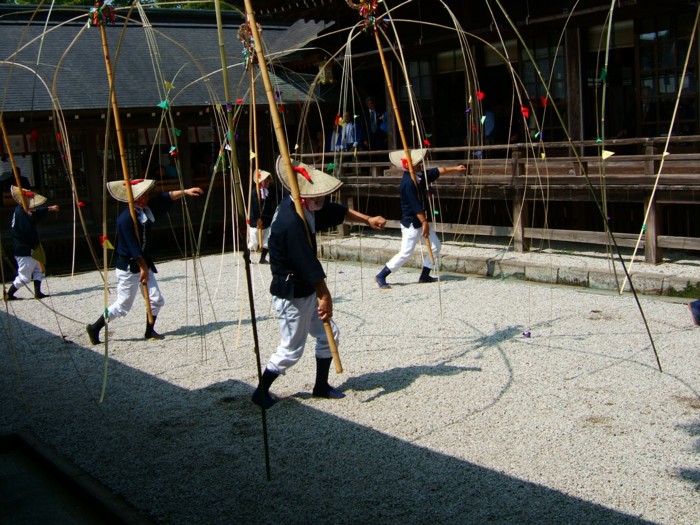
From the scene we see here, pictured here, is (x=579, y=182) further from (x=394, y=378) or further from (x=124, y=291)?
(x=124, y=291)

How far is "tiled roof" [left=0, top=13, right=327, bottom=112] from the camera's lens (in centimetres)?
1446

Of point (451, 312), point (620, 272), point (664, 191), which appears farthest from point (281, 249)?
point (664, 191)

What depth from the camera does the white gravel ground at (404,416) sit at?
3.87 meters

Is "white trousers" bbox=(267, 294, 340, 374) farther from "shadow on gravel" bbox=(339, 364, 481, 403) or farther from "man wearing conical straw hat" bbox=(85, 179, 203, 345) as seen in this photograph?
"man wearing conical straw hat" bbox=(85, 179, 203, 345)

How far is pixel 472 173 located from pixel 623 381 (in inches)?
247

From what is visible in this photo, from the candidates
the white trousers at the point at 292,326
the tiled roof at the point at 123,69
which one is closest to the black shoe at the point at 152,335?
the white trousers at the point at 292,326

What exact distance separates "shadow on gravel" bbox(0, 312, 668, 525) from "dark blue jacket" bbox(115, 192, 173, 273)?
1178 millimetres

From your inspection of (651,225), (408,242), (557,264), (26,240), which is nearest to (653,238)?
(651,225)

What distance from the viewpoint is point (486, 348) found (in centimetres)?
655

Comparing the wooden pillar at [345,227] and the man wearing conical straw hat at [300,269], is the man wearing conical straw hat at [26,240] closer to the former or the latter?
the wooden pillar at [345,227]

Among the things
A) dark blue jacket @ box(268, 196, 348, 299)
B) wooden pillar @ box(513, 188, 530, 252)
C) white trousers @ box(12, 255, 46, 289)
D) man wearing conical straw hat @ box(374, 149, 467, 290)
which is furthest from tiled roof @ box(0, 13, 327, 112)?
dark blue jacket @ box(268, 196, 348, 299)

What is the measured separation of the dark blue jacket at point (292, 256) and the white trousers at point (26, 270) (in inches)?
243

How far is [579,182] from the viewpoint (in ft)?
33.2

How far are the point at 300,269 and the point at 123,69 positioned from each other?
13.1 m
